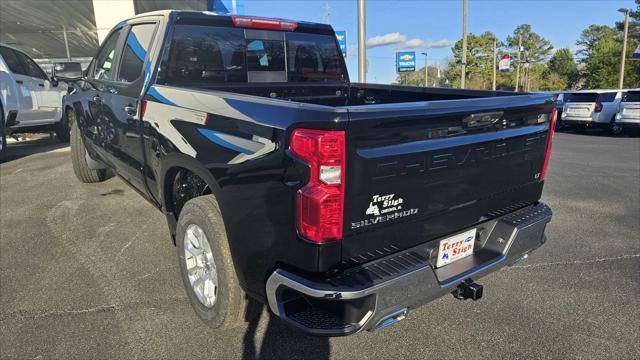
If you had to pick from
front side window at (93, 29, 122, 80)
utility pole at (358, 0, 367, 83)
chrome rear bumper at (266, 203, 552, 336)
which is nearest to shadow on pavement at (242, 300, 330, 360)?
chrome rear bumper at (266, 203, 552, 336)

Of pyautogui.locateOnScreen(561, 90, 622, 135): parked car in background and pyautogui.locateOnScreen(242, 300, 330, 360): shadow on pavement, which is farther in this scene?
pyautogui.locateOnScreen(561, 90, 622, 135): parked car in background

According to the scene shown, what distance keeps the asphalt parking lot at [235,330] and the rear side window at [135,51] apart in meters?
1.59

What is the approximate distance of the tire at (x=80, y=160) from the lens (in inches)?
231

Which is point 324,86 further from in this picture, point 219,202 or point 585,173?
point 585,173

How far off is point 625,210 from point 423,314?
3950 millimetres

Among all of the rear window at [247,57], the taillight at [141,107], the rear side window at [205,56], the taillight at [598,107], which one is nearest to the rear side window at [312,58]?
the rear window at [247,57]

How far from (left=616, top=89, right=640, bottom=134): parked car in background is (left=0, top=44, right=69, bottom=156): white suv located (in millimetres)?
15998

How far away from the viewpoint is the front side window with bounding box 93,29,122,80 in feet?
14.3

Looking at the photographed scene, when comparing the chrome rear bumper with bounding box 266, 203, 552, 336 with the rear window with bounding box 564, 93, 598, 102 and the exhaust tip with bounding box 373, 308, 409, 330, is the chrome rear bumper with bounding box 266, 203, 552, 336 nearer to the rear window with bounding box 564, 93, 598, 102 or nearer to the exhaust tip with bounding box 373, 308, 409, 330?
the exhaust tip with bounding box 373, 308, 409, 330

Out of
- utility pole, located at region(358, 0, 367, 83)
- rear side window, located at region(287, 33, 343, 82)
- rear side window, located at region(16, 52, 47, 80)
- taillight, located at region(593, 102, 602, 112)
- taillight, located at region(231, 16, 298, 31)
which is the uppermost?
utility pole, located at region(358, 0, 367, 83)

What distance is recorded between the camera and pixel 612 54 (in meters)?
46.6

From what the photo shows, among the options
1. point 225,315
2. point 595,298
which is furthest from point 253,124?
point 595,298

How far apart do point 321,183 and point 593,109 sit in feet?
55.4

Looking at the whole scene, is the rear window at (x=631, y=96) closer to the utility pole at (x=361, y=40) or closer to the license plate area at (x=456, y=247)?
the utility pole at (x=361, y=40)
